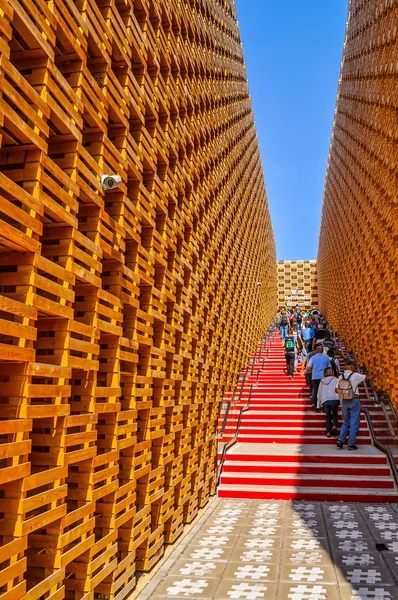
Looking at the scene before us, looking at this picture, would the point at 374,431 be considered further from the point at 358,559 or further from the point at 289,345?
the point at 358,559

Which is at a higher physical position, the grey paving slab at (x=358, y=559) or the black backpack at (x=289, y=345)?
the black backpack at (x=289, y=345)

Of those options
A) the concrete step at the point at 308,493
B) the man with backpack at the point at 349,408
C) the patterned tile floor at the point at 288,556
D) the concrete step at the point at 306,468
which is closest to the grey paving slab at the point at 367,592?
the patterned tile floor at the point at 288,556

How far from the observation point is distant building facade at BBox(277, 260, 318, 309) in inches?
1208

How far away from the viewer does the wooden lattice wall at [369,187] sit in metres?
8.25

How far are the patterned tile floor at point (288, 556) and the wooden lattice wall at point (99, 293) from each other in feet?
1.08

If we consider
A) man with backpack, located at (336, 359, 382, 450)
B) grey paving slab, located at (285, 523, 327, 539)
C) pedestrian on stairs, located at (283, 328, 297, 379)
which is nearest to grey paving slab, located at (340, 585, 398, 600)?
grey paving slab, located at (285, 523, 327, 539)

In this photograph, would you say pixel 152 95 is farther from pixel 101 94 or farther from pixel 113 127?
pixel 101 94

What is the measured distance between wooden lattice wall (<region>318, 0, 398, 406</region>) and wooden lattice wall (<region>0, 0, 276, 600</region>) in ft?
10.1

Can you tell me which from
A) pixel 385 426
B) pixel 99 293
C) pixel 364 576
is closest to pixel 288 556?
pixel 364 576

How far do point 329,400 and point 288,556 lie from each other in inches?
166

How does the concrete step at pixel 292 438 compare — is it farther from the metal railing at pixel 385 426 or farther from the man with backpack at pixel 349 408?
the man with backpack at pixel 349 408

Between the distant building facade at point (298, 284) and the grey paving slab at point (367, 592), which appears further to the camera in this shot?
the distant building facade at point (298, 284)

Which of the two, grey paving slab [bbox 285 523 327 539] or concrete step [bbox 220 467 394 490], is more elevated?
concrete step [bbox 220 467 394 490]

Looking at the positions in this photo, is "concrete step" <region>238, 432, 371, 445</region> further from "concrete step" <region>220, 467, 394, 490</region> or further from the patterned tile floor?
the patterned tile floor
